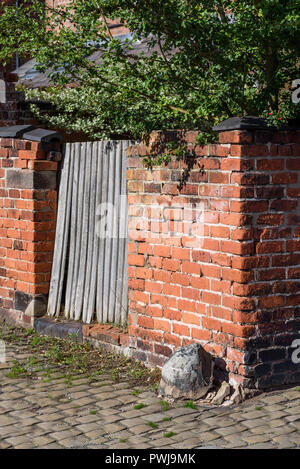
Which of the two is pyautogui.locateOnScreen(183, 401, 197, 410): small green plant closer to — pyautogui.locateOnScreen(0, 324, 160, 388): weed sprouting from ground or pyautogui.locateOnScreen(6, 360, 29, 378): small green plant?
pyautogui.locateOnScreen(0, 324, 160, 388): weed sprouting from ground

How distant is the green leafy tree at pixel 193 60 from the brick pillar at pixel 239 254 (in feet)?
1.13

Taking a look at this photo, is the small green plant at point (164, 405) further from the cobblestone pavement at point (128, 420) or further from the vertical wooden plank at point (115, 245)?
the vertical wooden plank at point (115, 245)

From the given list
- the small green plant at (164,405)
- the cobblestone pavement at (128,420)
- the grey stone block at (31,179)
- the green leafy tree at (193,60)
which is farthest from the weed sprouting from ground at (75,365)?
the green leafy tree at (193,60)

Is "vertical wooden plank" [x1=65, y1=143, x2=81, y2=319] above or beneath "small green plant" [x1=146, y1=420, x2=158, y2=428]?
above

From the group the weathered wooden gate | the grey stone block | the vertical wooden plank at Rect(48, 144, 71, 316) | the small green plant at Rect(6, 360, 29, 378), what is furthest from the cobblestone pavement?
the grey stone block

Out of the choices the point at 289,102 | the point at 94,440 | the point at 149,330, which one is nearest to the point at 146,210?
the point at 149,330

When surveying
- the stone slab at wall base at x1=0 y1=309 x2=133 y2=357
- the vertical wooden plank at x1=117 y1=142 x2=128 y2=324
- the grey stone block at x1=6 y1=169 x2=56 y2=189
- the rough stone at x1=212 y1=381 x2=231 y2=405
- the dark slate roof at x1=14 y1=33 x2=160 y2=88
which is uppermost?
the dark slate roof at x1=14 y1=33 x2=160 y2=88

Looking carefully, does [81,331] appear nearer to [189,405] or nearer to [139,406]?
[139,406]

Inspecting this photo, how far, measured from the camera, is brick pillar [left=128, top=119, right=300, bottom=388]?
488 centimetres

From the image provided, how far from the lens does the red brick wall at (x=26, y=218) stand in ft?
→ 23.0

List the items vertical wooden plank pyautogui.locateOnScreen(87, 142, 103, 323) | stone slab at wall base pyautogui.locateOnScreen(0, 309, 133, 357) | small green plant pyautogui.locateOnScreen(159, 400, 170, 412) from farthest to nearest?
vertical wooden plank pyautogui.locateOnScreen(87, 142, 103, 323), stone slab at wall base pyautogui.locateOnScreen(0, 309, 133, 357), small green plant pyautogui.locateOnScreen(159, 400, 170, 412)

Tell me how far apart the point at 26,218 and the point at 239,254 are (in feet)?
9.61

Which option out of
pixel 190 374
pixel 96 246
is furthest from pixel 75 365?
pixel 190 374

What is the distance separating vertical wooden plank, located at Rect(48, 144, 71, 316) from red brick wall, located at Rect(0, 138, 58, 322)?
9cm
